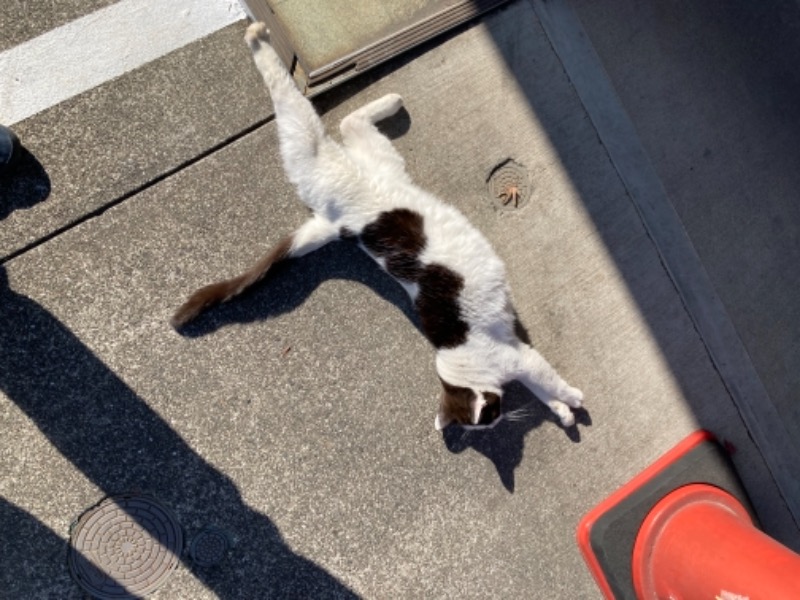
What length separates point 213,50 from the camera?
300 cm

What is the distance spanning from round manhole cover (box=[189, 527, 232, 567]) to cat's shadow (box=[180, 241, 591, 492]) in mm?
1020

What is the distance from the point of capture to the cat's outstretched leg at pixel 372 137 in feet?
9.23

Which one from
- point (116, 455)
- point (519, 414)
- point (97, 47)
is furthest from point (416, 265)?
point (97, 47)

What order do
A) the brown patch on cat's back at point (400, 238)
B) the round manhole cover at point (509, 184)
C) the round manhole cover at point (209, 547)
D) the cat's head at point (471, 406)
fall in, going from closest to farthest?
the brown patch on cat's back at point (400, 238) < the cat's head at point (471, 406) < the round manhole cover at point (209, 547) < the round manhole cover at point (509, 184)

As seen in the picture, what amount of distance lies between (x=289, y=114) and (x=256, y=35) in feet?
1.36

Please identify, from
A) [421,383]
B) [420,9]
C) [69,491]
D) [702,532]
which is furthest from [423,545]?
[420,9]

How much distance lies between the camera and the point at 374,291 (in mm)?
3137

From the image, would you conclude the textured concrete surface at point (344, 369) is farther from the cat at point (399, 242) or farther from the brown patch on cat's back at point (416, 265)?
the brown patch on cat's back at point (416, 265)

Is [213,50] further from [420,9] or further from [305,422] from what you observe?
[305,422]

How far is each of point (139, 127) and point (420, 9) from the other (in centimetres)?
156

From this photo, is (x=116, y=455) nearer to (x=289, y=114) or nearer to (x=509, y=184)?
(x=289, y=114)

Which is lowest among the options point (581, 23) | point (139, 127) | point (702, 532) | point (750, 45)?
point (702, 532)

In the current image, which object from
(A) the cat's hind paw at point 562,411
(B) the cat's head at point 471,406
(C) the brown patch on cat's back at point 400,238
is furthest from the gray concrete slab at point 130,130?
(A) the cat's hind paw at point 562,411

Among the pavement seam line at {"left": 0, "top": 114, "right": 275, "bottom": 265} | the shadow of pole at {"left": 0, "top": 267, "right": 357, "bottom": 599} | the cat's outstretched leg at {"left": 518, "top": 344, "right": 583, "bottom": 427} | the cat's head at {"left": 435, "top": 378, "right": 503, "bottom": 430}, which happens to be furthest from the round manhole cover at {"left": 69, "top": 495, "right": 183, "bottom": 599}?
the cat's outstretched leg at {"left": 518, "top": 344, "right": 583, "bottom": 427}
